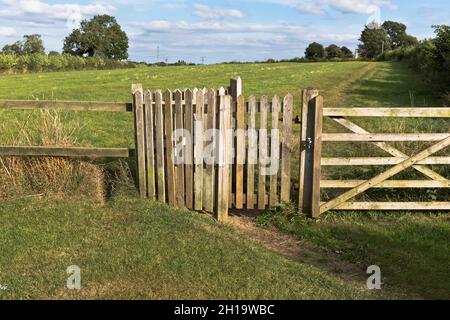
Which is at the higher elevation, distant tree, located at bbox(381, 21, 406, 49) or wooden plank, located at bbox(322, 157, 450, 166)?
distant tree, located at bbox(381, 21, 406, 49)

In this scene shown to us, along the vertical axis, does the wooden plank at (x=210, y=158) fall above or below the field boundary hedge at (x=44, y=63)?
below

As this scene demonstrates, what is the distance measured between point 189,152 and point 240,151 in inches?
28.3

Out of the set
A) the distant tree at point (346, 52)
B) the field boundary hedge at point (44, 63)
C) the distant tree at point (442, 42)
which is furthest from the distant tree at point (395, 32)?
the distant tree at point (442, 42)

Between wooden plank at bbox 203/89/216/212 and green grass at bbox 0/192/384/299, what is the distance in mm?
291

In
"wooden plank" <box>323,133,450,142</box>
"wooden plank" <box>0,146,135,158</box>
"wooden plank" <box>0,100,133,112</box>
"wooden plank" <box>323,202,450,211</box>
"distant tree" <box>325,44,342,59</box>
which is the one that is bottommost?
"wooden plank" <box>323,202,450,211</box>

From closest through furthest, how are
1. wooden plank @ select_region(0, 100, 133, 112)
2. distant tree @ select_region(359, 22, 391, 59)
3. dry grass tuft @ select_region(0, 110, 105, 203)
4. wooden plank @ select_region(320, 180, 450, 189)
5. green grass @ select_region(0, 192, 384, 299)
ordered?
green grass @ select_region(0, 192, 384, 299), wooden plank @ select_region(320, 180, 450, 189), wooden plank @ select_region(0, 100, 133, 112), dry grass tuft @ select_region(0, 110, 105, 203), distant tree @ select_region(359, 22, 391, 59)

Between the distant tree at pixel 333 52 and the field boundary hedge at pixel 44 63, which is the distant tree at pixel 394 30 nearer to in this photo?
the distant tree at pixel 333 52

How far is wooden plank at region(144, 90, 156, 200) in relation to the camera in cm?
687

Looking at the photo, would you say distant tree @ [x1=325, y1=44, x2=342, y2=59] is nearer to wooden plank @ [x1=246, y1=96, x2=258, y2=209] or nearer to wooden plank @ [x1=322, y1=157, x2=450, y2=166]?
wooden plank @ [x1=322, y1=157, x2=450, y2=166]

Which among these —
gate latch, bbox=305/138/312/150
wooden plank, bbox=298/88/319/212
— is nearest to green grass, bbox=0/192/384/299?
wooden plank, bbox=298/88/319/212

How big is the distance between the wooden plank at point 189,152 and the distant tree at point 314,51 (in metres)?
128

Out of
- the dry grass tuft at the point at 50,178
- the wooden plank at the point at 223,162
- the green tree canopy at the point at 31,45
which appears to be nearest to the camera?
the wooden plank at the point at 223,162

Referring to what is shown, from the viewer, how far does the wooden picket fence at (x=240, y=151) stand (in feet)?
22.1
